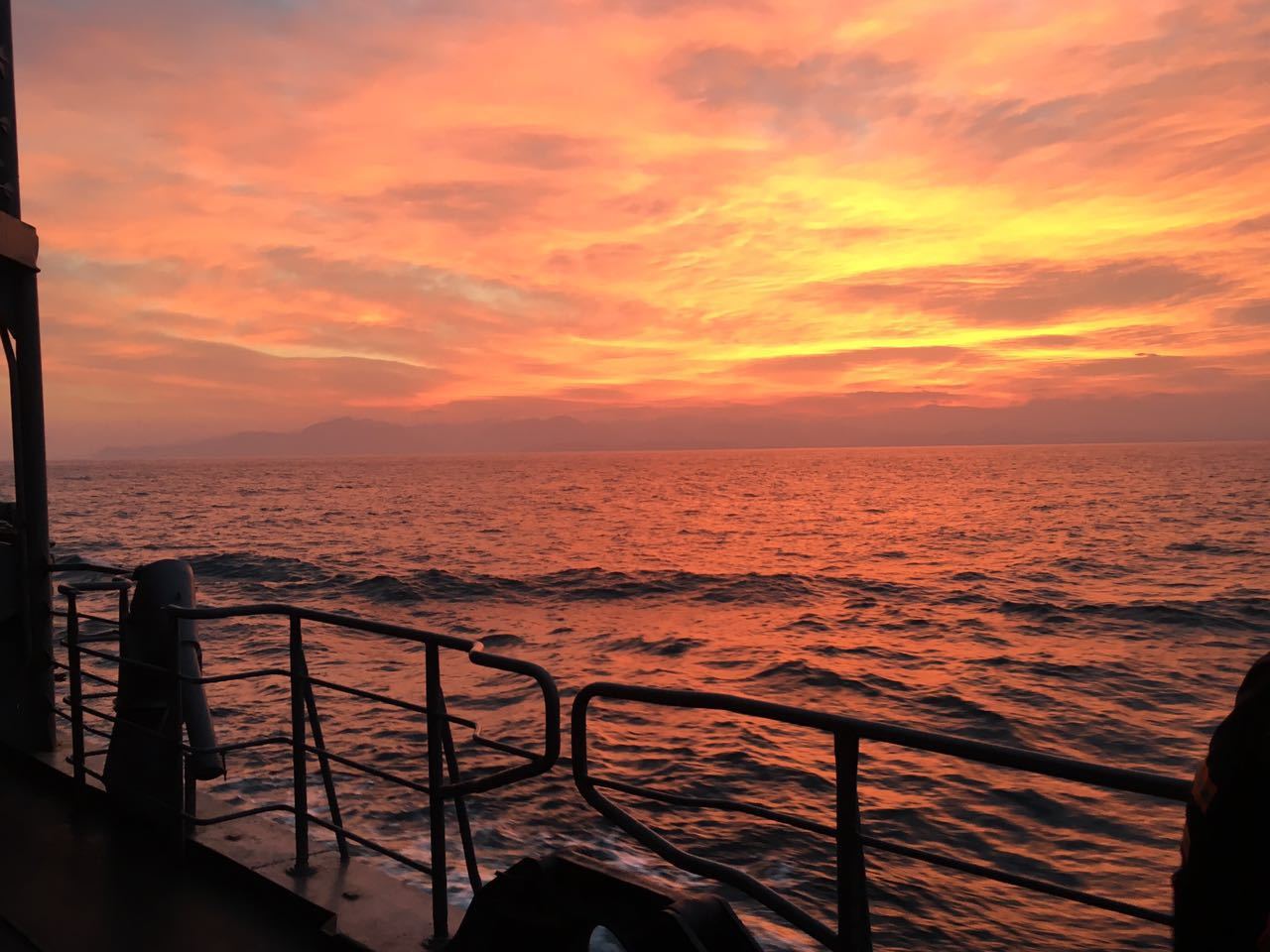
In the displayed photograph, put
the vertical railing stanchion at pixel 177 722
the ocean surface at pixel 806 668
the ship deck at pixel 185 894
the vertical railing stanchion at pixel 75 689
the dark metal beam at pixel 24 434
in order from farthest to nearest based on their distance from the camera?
the ocean surface at pixel 806 668 → the dark metal beam at pixel 24 434 → the vertical railing stanchion at pixel 75 689 → the vertical railing stanchion at pixel 177 722 → the ship deck at pixel 185 894

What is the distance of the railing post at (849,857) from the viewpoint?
2.21 metres

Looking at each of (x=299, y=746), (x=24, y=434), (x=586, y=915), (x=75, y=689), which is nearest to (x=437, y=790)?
(x=299, y=746)

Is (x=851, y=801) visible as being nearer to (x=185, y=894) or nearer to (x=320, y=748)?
(x=320, y=748)

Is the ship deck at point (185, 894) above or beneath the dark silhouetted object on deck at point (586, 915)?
beneath

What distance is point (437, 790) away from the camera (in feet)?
11.0

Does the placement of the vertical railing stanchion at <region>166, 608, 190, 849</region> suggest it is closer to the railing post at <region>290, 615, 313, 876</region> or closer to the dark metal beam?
the railing post at <region>290, 615, 313, 876</region>

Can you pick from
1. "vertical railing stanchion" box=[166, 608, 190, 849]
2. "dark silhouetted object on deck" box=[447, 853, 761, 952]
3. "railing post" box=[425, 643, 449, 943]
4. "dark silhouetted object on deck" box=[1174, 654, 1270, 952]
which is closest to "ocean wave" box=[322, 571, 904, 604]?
"vertical railing stanchion" box=[166, 608, 190, 849]

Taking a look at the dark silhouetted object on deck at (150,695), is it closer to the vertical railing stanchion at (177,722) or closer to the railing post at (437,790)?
the vertical railing stanchion at (177,722)

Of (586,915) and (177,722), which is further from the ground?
(586,915)

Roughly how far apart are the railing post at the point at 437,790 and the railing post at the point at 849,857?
161cm

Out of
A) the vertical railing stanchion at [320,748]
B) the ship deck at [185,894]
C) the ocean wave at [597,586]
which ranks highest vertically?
the vertical railing stanchion at [320,748]

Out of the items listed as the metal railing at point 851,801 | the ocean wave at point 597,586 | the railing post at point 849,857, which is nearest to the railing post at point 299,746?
the metal railing at point 851,801

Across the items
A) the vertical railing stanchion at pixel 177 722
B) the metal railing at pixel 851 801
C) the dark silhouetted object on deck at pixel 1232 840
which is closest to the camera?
the dark silhouetted object on deck at pixel 1232 840

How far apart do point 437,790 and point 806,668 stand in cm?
1675
